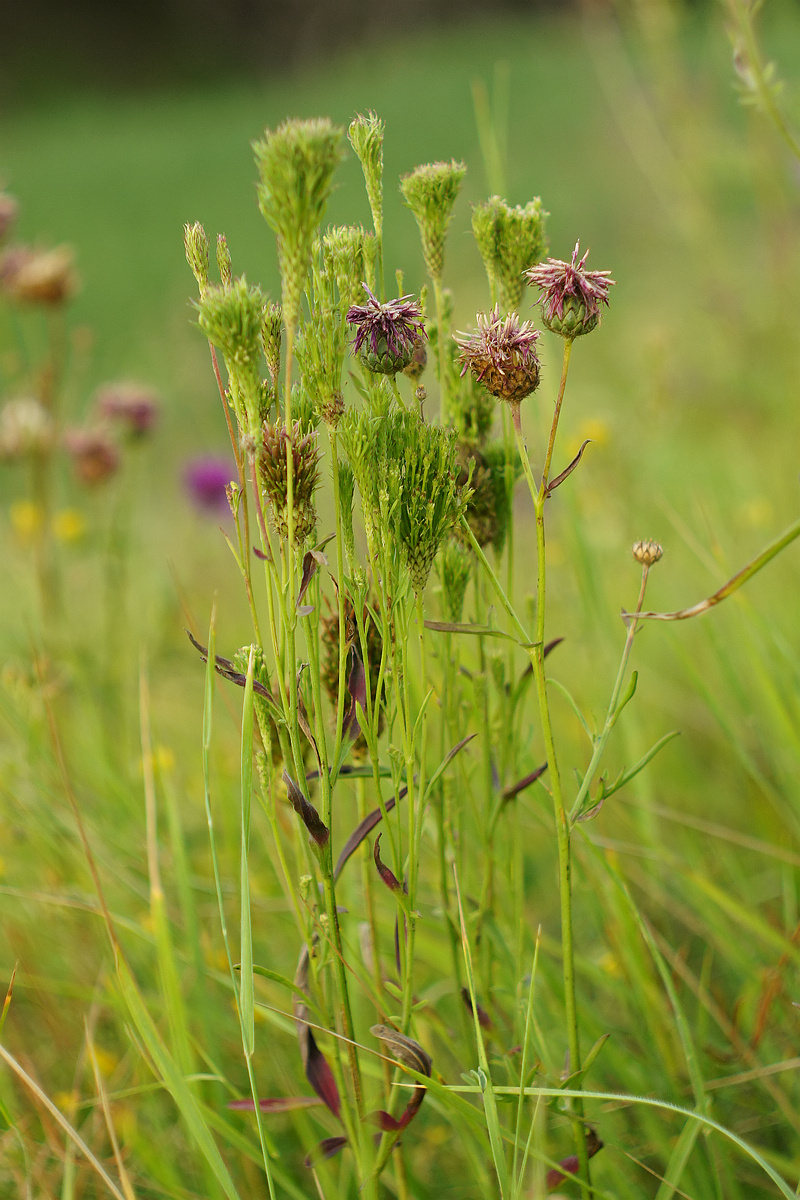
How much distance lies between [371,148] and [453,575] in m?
0.25

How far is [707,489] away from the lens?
2043 mm

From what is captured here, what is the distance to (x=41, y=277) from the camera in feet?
4.26

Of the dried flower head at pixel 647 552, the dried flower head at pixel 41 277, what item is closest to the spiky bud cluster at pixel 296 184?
the dried flower head at pixel 647 552

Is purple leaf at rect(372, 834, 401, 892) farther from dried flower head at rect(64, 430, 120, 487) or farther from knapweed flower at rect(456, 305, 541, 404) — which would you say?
dried flower head at rect(64, 430, 120, 487)

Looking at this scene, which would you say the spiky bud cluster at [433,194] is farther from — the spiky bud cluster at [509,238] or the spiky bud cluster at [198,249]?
the spiky bud cluster at [198,249]

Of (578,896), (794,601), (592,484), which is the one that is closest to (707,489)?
(592,484)

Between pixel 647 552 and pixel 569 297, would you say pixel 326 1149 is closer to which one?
pixel 647 552

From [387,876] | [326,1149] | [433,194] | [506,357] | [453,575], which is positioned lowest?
[326,1149]

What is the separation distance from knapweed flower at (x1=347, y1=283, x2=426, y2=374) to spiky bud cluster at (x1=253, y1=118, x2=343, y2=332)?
0.18ft

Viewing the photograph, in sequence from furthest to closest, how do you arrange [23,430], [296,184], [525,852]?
[23,430] → [525,852] → [296,184]

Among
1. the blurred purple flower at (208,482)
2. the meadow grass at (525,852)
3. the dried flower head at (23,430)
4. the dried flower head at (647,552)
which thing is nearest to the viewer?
the dried flower head at (647,552)

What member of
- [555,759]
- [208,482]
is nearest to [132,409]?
[208,482]

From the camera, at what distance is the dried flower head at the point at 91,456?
144 centimetres

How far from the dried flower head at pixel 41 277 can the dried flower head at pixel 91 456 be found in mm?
209
